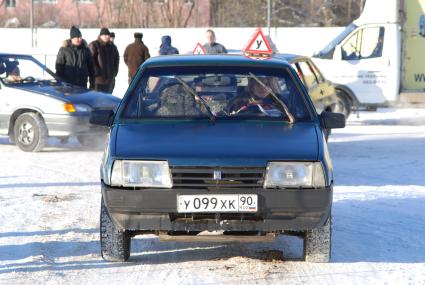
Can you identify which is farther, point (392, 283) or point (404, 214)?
point (404, 214)

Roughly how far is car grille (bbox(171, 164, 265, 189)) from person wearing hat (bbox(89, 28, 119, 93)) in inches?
433

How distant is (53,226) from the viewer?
8.17 m

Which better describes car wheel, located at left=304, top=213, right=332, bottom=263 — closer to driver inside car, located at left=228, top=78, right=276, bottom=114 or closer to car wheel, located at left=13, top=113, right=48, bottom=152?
driver inside car, located at left=228, top=78, right=276, bottom=114

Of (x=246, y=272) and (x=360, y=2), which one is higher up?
(x=360, y=2)

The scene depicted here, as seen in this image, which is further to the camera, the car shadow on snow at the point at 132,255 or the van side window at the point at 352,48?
the van side window at the point at 352,48

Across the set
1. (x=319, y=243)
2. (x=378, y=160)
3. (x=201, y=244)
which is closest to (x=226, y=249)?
(x=201, y=244)

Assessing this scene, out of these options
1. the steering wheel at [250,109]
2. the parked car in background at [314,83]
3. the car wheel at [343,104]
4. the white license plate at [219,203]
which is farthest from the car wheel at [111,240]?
the car wheel at [343,104]

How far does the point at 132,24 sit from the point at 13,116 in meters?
27.8

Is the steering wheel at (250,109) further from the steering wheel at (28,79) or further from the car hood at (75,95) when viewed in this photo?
the steering wheel at (28,79)

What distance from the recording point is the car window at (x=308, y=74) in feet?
47.4

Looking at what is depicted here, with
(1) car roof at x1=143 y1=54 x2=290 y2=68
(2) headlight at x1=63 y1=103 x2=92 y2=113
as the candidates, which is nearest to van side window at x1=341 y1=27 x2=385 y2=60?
(2) headlight at x1=63 y1=103 x2=92 y2=113

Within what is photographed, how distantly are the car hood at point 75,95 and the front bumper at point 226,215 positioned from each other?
749cm

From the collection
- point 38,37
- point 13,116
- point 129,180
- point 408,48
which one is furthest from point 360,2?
point 129,180

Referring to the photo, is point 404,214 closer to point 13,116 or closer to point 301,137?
point 301,137
